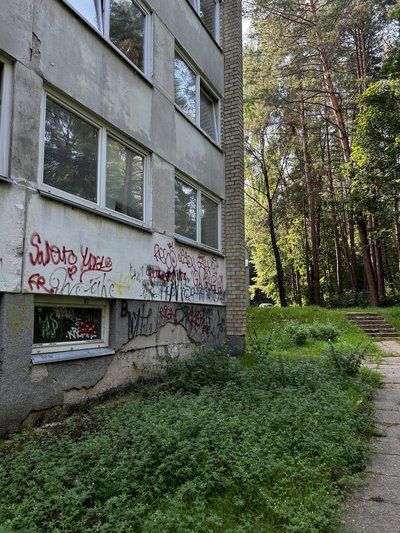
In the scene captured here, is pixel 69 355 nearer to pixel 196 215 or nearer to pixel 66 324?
pixel 66 324

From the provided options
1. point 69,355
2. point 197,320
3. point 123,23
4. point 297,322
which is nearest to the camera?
point 69,355

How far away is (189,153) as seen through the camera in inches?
314

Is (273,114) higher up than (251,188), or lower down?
higher up

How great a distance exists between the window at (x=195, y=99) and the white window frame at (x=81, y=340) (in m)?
4.65

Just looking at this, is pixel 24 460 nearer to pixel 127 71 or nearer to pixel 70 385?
pixel 70 385

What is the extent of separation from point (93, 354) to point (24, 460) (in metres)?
2.02

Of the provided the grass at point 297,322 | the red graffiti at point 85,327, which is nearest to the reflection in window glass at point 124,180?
the red graffiti at point 85,327

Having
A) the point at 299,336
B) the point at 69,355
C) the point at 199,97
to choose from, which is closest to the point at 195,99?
the point at 199,97

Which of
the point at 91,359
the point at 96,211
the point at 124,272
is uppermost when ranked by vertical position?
the point at 96,211

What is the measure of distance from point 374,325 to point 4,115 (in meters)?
13.4

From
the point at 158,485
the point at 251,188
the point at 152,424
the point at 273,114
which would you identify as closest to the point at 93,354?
the point at 152,424

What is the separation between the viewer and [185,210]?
7961mm

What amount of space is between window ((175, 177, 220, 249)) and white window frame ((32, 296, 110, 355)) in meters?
2.58

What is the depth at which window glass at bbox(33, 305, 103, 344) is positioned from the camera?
14.8 feet
